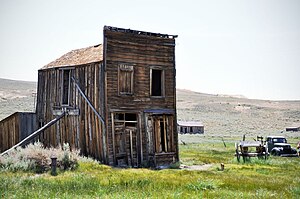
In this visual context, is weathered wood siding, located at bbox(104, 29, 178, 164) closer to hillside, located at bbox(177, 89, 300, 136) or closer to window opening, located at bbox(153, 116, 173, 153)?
window opening, located at bbox(153, 116, 173, 153)

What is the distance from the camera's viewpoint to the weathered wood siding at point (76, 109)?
69.9ft

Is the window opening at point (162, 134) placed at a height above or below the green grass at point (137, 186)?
above

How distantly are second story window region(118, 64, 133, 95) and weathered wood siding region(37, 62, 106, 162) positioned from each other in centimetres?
119

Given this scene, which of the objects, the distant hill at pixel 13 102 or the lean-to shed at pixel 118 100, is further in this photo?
Answer: the distant hill at pixel 13 102

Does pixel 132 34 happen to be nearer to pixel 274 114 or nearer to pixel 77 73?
pixel 77 73

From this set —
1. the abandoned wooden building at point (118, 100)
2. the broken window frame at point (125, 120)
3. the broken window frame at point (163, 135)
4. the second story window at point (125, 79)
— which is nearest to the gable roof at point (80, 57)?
the abandoned wooden building at point (118, 100)

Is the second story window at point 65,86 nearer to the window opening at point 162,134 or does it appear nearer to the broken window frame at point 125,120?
the broken window frame at point 125,120

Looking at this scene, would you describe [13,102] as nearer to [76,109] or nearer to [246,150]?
[76,109]

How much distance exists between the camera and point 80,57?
24.1 metres

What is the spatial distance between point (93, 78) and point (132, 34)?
3530 mm

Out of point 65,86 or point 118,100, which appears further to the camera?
point 65,86

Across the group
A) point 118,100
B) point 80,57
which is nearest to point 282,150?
point 118,100

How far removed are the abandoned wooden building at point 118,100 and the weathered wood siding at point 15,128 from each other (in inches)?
38.7

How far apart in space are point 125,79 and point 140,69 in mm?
1179
